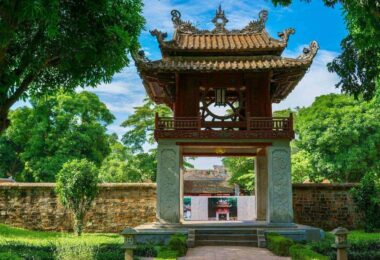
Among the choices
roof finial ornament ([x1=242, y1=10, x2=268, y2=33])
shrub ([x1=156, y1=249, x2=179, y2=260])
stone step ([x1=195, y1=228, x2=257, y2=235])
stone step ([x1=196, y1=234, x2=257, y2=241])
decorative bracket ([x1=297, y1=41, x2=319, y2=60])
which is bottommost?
shrub ([x1=156, y1=249, x2=179, y2=260])

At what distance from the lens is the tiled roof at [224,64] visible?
16.1 m

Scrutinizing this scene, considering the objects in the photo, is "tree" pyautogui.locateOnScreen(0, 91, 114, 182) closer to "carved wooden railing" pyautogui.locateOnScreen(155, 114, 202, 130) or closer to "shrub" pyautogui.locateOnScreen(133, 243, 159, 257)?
"carved wooden railing" pyautogui.locateOnScreen(155, 114, 202, 130)

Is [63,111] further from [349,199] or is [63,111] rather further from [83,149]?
[349,199]

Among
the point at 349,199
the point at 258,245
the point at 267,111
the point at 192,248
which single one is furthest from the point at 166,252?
→ the point at 349,199

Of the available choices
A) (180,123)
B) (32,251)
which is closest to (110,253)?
(32,251)

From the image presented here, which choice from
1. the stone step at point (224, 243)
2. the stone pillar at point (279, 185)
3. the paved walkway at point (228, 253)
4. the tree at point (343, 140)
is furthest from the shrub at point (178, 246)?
the tree at point (343, 140)

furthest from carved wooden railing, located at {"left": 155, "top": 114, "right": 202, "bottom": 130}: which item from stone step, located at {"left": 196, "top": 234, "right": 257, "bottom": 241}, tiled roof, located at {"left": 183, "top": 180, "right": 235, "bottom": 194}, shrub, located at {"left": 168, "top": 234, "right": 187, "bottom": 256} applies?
tiled roof, located at {"left": 183, "top": 180, "right": 235, "bottom": 194}

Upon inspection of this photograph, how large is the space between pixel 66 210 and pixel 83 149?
13.5 meters

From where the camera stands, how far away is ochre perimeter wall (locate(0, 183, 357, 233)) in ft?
67.7

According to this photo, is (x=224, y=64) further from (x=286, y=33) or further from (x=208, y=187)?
(x=208, y=187)

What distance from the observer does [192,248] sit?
14.1m

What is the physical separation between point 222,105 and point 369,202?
7.27 m

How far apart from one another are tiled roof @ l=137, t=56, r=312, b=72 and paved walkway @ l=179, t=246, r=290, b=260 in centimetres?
624

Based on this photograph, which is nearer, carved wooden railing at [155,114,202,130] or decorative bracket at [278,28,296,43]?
carved wooden railing at [155,114,202,130]
